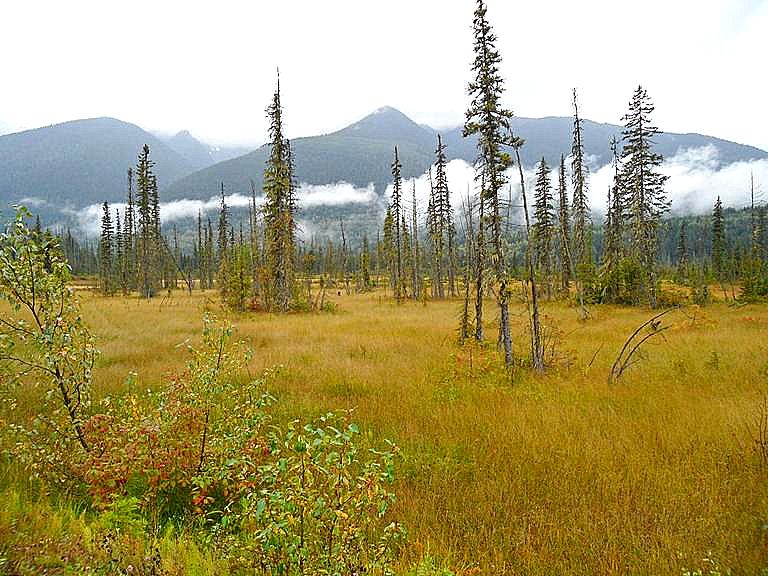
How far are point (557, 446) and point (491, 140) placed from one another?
823 centimetres

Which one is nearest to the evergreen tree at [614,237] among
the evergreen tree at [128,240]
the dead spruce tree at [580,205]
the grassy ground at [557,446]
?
the dead spruce tree at [580,205]

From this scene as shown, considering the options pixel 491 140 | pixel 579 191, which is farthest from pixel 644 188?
pixel 491 140

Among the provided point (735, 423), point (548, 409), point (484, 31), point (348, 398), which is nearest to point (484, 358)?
point (548, 409)

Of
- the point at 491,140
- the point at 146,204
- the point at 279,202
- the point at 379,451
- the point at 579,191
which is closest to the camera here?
the point at 379,451

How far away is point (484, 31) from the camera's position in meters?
11.5

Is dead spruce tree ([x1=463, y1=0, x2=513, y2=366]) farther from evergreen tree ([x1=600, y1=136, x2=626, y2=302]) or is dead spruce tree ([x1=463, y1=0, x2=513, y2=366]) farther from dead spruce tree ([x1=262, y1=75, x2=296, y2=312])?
evergreen tree ([x1=600, y1=136, x2=626, y2=302])

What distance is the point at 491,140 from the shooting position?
11.7 meters

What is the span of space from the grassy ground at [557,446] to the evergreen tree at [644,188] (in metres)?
14.5

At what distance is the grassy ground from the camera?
4.29m

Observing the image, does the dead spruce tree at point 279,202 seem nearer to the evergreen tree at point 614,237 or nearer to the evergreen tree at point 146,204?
the evergreen tree at point 146,204

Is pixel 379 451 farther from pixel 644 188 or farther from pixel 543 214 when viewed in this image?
pixel 543 214

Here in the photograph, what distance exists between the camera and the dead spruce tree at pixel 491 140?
453 inches

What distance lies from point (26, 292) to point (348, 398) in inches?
228

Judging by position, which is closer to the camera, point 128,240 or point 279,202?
point 279,202
